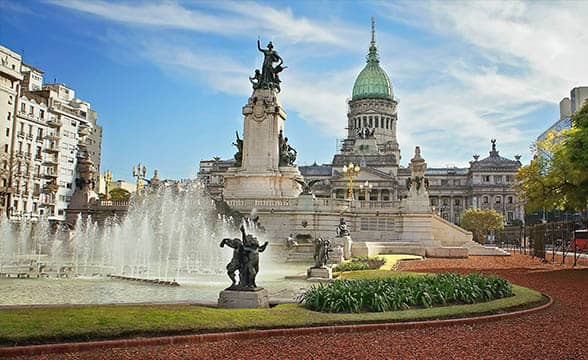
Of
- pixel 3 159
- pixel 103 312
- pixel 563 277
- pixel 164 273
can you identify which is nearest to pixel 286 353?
pixel 103 312

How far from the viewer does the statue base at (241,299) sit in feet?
46.4

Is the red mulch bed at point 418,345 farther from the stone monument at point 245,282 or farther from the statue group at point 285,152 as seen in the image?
the statue group at point 285,152

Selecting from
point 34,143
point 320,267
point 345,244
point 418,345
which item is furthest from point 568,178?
point 34,143

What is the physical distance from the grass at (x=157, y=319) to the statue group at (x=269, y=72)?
122 ft

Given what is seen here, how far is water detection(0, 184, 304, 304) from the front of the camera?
1859cm

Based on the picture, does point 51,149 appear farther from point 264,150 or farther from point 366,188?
point 366,188

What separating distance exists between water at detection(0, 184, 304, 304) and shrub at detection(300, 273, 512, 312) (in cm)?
466

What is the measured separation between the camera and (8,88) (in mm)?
62438

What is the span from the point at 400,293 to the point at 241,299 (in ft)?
14.2

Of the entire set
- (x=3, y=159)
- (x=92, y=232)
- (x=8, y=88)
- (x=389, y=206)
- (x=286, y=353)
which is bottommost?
(x=286, y=353)

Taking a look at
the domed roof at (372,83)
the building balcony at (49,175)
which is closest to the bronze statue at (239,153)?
the building balcony at (49,175)

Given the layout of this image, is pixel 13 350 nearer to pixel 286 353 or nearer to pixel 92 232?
pixel 286 353

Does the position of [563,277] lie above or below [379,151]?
below

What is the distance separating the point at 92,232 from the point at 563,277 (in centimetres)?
3061
